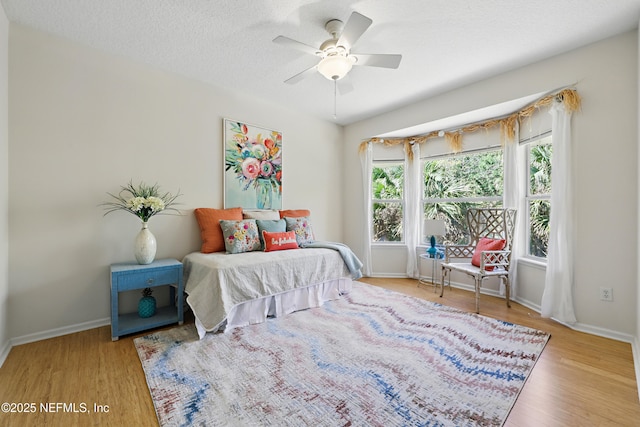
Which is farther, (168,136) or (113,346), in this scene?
(168,136)

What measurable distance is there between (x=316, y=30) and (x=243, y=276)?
2.18 meters

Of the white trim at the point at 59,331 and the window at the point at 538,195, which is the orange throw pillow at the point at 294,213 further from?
the window at the point at 538,195

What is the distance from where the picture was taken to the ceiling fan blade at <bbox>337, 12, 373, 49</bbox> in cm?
179

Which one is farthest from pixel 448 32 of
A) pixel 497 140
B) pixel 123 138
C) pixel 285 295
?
pixel 123 138

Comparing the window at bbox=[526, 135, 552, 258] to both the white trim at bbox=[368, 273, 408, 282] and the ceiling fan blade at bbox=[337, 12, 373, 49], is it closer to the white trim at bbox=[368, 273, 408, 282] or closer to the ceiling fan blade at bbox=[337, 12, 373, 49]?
the white trim at bbox=[368, 273, 408, 282]

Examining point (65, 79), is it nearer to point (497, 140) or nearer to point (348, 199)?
point (348, 199)

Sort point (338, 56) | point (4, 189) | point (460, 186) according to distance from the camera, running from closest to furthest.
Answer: point (4, 189)
point (338, 56)
point (460, 186)

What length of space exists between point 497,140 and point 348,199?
2295 millimetres

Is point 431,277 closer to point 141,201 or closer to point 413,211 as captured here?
point 413,211

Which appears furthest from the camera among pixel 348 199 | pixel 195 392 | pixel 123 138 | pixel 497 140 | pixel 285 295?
pixel 348 199

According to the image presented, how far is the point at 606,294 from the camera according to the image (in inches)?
94.8

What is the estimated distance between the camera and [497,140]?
3.63 metres

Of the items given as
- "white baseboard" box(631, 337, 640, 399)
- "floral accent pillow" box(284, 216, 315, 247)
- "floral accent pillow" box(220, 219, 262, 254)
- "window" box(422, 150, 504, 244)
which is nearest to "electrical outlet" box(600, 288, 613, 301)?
"white baseboard" box(631, 337, 640, 399)

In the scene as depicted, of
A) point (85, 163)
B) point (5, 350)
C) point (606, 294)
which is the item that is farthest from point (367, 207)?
point (5, 350)
